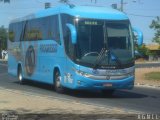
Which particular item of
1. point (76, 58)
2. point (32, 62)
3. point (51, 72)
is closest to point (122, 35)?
point (76, 58)

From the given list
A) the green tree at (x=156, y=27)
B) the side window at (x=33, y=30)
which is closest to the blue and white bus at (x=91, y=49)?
the side window at (x=33, y=30)

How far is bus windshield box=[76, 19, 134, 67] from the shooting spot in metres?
21.5

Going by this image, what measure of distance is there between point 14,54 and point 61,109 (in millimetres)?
15280

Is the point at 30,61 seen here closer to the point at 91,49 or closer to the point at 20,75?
the point at 20,75

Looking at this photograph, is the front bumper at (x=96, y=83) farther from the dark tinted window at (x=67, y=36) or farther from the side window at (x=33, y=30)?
the side window at (x=33, y=30)

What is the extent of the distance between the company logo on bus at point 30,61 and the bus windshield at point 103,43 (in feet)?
20.0

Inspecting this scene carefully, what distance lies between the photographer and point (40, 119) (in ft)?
43.3

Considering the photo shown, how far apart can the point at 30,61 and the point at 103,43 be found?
705 centimetres

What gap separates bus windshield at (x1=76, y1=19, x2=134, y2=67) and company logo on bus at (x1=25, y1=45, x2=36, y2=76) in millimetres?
6090

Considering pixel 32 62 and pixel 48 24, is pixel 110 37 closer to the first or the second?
pixel 48 24

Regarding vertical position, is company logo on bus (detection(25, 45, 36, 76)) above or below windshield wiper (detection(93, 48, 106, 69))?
below

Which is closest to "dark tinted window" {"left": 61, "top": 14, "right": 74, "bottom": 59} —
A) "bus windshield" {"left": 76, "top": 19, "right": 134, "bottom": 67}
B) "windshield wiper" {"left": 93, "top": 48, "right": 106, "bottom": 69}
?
"bus windshield" {"left": 76, "top": 19, "right": 134, "bottom": 67}

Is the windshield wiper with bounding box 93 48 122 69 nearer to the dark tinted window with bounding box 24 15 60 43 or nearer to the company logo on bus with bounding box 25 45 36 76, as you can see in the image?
the dark tinted window with bounding box 24 15 60 43

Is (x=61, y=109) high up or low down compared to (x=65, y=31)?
down
